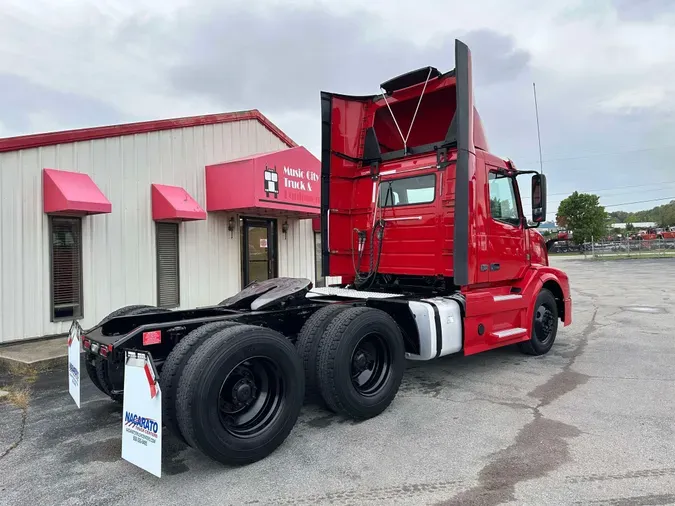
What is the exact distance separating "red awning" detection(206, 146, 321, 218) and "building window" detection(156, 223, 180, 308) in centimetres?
109

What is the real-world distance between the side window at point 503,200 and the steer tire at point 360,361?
229cm

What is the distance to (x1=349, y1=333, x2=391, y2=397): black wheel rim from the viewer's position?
169 inches

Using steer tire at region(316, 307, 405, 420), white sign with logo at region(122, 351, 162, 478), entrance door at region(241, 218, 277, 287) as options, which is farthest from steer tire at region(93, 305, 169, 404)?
entrance door at region(241, 218, 277, 287)

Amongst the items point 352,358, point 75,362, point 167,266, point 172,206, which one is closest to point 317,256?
point 167,266

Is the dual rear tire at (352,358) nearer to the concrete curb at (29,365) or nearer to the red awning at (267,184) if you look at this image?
the concrete curb at (29,365)

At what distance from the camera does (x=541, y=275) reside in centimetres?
649

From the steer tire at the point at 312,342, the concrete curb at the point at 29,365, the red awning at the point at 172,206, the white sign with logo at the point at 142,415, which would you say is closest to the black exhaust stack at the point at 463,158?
the steer tire at the point at 312,342

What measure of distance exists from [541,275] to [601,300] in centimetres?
787

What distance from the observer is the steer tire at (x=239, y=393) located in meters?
3.09

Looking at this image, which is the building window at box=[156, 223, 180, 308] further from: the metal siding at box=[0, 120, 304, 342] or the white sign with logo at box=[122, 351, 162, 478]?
the white sign with logo at box=[122, 351, 162, 478]

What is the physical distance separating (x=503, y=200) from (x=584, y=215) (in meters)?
49.6

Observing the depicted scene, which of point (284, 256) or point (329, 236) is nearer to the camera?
point (329, 236)

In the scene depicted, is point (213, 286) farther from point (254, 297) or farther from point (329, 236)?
point (254, 297)

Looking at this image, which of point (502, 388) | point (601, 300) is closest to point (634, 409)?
point (502, 388)
